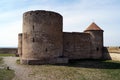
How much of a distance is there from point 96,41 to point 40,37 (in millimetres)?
8918

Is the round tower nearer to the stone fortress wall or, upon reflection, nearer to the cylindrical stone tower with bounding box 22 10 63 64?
the stone fortress wall

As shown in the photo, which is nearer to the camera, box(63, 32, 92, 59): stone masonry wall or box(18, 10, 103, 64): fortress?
box(18, 10, 103, 64): fortress

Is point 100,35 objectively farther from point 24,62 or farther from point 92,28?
point 24,62

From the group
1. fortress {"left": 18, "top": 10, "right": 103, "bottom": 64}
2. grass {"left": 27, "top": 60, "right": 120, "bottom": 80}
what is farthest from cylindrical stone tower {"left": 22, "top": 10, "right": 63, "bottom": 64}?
grass {"left": 27, "top": 60, "right": 120, "bottom": 80}

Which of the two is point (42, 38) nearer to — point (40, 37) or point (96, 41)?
point (40, 37)

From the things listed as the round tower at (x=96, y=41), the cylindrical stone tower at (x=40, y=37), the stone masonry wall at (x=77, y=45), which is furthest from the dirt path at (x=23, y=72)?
the round tower at (x=96, y=41)

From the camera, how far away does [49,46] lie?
2077cm

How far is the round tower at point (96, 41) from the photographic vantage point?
85.3 feet

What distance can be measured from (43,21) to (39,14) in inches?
33.8

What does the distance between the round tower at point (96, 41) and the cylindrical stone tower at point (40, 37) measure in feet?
22.3

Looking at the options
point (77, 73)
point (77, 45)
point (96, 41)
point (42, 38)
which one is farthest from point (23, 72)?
point (96, 41)

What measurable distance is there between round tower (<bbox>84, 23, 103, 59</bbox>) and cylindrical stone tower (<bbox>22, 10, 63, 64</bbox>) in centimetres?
680

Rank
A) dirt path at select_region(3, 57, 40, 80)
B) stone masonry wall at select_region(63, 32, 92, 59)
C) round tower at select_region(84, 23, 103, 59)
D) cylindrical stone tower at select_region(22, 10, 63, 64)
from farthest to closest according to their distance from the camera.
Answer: round tower at select_region(84, 23, 103, 59)
stone masonry wall at select_region(63, 32, 92, 59)
cylindrical stone tower at select_region(22, 10, 63, 64)
dirt path at select_region(3, 57, 40, 80)

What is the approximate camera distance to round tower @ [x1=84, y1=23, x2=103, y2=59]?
85.3 feet
